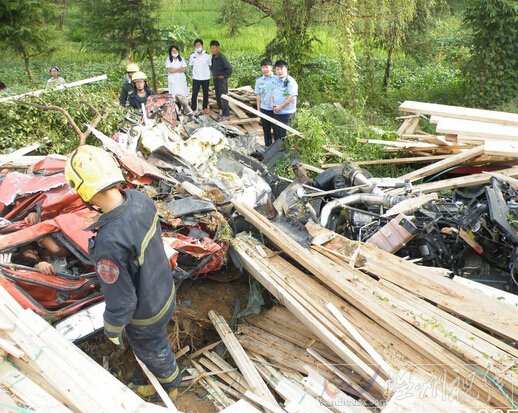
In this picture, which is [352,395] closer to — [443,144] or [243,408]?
[243,408]

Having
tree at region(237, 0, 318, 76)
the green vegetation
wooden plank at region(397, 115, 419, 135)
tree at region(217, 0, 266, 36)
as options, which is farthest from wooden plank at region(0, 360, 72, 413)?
tree at region(217, 0, 266, 36)

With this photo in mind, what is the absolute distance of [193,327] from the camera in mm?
4559

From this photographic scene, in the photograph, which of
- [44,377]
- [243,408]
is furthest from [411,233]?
[44,377]

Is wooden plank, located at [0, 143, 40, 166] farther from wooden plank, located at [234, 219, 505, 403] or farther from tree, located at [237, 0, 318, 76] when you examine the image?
tree, located at [237, 0, 318, 76]

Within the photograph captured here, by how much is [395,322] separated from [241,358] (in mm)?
1238

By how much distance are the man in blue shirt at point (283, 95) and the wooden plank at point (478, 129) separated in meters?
2.19

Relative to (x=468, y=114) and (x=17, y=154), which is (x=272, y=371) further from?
(x=468, y=114)

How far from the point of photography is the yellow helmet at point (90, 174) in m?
2.96

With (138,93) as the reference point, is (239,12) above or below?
above

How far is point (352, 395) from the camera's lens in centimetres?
371

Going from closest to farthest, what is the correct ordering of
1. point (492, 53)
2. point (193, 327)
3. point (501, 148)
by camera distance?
1. point (193, 327)
2. point (501, 148)
3. point (492, 53)

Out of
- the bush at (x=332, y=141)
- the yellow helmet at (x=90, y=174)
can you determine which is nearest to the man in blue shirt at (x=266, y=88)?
the bush at (x=332, y=141)

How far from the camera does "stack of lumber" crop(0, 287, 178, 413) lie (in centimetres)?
296

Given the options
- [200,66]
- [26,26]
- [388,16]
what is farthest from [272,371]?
[26,26]
